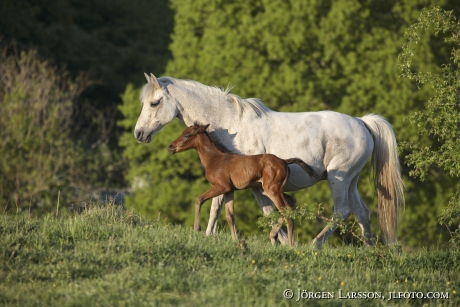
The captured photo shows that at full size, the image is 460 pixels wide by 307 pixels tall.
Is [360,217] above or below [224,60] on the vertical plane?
below

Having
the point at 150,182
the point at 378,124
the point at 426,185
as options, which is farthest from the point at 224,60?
the point at 378,124

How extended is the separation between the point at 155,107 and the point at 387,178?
3228mm

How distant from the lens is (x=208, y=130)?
11.0m

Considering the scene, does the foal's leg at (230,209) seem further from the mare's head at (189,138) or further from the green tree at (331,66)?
the green tree at (331,66)

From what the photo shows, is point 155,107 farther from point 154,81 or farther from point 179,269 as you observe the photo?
point 179,269

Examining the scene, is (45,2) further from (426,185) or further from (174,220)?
(426,185)

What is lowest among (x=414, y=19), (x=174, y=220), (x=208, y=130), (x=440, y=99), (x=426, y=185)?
(x=174, y=220)

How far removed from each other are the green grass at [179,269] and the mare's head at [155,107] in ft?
4.48

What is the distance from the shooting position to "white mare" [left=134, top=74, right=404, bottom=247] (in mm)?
10898

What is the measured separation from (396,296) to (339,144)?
338 cm

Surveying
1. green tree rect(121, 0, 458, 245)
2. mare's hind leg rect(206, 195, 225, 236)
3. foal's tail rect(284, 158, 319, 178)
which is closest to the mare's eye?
mare's hind leg rect(206, 195, 225, 236)

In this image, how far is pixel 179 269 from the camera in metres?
8.35

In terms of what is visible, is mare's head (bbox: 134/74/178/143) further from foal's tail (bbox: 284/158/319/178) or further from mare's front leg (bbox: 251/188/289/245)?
foal's tail (bbox: 284/158/319/178)

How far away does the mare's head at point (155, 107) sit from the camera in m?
11.0
